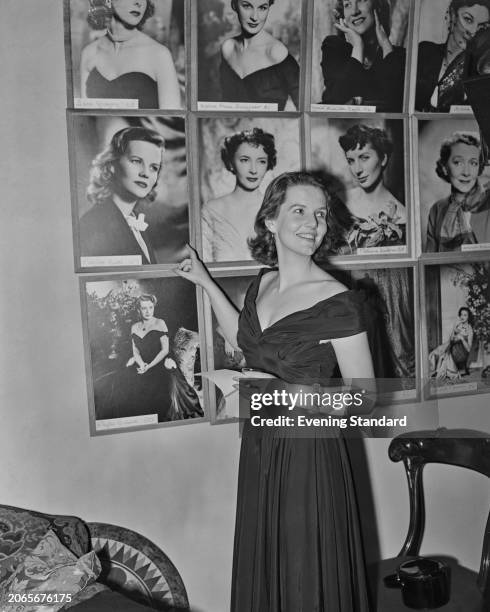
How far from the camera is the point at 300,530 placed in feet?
8.34

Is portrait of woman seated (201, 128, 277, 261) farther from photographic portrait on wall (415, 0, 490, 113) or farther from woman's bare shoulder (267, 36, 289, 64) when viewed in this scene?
photographic portrait on wall (415, 0, 490, 113)

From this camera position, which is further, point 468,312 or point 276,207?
point 468,312

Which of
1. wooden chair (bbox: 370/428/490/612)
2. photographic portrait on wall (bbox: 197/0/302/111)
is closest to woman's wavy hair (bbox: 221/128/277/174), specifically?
photographic portrait on wall (bbox: 197/0/302/111)

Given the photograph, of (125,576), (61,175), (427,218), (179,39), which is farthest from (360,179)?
(125,576)

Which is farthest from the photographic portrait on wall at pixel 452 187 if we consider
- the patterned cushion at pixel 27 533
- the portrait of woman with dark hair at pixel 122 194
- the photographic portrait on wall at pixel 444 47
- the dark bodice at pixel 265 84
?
the patterned cushion at pixel 27 533

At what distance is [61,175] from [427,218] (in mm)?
1603

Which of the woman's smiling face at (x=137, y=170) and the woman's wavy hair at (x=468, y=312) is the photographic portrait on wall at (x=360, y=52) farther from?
the woman's wavy hair at (x=468, y=312)

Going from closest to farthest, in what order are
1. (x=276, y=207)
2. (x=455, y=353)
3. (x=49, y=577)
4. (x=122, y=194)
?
(x=49, y=577) → (x=276, y=207) → (x=122, y=194) → (x=455, y=353)

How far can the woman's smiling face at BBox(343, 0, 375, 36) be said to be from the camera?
10.8 feet

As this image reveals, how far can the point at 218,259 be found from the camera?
318 cm

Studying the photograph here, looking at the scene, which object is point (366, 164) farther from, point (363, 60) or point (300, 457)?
point (300, 457)

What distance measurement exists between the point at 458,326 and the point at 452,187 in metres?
0.63

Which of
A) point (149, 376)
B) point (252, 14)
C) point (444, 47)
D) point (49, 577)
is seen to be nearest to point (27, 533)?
point (49, 577)

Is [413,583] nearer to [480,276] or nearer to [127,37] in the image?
[480,276]
